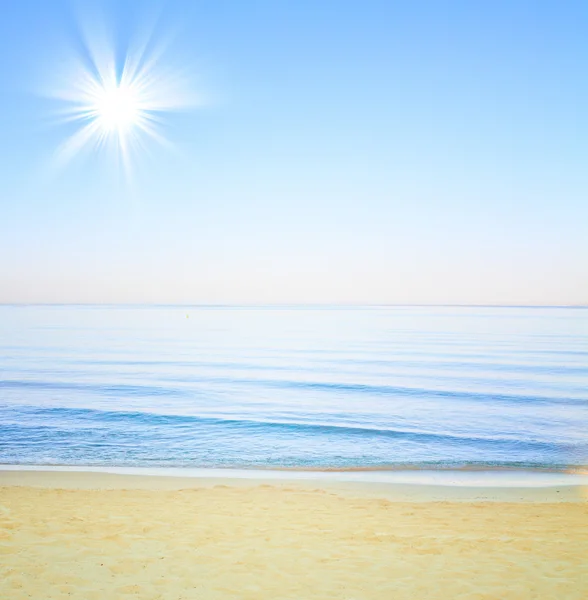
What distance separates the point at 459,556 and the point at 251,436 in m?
12.3

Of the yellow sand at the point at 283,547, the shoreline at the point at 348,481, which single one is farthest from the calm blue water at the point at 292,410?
the yellow sand at the point at 283,547

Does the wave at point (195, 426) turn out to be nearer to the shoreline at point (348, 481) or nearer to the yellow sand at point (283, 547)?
the shoreline at point (348, 481)

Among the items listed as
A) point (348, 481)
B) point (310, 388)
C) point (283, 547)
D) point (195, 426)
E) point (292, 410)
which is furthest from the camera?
point (310, 388)

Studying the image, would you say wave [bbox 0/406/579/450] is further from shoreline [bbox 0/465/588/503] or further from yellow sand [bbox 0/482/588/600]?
yellow sand [bbox 0/482/588/600]

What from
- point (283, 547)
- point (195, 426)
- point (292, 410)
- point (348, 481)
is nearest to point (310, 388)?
point (292, 410)

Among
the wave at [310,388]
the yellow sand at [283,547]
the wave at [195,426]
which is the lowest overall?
the yellow sand at [283,547]

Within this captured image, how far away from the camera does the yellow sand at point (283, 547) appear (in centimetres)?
776

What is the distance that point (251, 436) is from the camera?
20500 millimetres

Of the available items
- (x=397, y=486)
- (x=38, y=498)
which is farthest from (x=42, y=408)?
(x=397, y=486)

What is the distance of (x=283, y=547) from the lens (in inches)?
370

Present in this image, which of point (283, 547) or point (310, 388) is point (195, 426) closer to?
point (310, 388)

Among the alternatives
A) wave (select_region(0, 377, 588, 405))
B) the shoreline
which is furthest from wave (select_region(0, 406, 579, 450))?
wave (select_region(0, 377, 588, 405))

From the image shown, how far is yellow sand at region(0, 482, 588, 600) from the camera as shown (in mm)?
7762

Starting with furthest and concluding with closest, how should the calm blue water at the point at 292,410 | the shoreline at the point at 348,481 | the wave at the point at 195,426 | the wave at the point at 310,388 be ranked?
the wave at the point at 310,388 → the wave at the point at 195,426 → the calm blue water at the point at 292,410 → the shoreline at the point at 348,481
